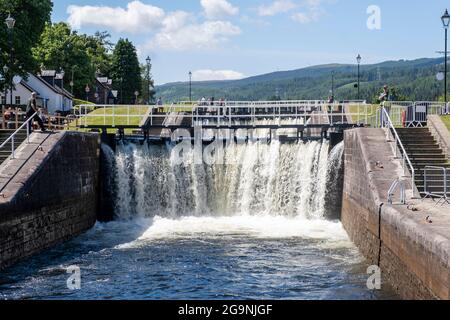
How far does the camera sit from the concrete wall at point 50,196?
1834cm

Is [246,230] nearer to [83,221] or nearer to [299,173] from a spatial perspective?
[299,173]

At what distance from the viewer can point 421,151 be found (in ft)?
77.4

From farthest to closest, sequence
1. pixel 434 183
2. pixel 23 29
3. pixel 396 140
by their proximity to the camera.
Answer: pixel 23 29
pixel 396 140
pixel 434 183

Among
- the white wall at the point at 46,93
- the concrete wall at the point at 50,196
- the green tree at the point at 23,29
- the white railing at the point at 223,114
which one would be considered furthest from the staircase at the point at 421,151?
the white wall at the point at 46,93

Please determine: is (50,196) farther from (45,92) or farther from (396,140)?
(45,92)

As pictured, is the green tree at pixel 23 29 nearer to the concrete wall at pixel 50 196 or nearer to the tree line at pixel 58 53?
the tree line at pixel 58 53

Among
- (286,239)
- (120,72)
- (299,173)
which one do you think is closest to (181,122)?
(299,173)

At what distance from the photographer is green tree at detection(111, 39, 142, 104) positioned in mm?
106938

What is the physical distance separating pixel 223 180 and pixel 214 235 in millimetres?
5796

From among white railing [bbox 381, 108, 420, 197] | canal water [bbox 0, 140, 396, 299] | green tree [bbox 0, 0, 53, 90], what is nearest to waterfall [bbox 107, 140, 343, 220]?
canal water [bbox 0, 140, 396, 299]

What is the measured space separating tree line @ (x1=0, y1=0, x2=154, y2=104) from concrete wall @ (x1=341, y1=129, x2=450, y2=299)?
51.3ft

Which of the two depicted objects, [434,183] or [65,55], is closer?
[434,183]

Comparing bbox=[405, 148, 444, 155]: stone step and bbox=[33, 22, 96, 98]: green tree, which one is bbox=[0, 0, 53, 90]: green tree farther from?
bbox=[33, 22, 96, 98]: green tree

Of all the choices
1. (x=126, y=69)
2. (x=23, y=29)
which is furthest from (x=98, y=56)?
(x=23, y=29)
